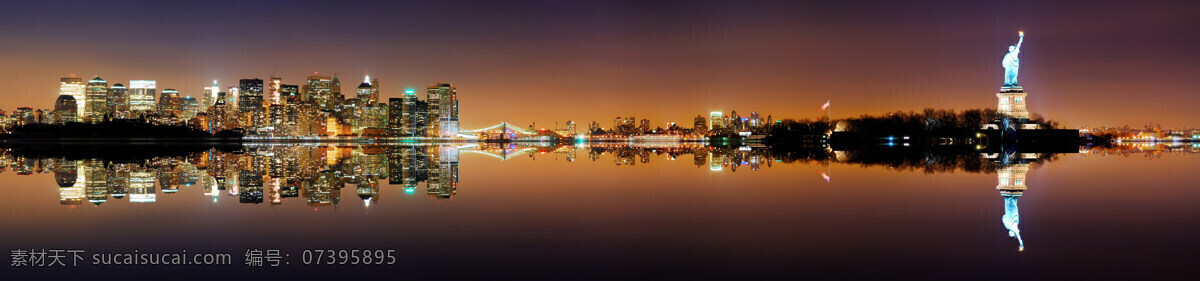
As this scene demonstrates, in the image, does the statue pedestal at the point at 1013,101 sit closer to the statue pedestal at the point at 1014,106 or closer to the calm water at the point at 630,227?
the statue pedestal at the point at 1014,106

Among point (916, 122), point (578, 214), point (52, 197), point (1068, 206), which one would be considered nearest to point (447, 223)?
point (578, 214)

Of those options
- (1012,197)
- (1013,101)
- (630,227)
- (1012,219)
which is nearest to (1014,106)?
(1013,101)

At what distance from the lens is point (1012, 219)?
15.9m

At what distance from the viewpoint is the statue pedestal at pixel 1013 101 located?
152375 mm

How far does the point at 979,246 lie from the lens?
40.1ft

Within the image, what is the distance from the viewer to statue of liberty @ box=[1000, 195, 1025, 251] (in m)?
12.8

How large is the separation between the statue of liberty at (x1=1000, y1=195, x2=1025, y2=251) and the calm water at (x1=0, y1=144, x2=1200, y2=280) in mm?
74

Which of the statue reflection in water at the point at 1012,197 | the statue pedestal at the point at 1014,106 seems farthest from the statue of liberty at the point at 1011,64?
the statue reflection in water at the point at 1012,197

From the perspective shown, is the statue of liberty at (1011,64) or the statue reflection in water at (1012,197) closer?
the statue reflection in water at (1012,197)

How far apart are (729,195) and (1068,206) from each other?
8.24m

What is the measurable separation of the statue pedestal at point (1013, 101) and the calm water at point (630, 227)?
141 meters

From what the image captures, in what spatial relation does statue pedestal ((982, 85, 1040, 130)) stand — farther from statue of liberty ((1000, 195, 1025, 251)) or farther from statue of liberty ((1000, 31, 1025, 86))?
statue of liberty ((1000, 195, 1025, 251))

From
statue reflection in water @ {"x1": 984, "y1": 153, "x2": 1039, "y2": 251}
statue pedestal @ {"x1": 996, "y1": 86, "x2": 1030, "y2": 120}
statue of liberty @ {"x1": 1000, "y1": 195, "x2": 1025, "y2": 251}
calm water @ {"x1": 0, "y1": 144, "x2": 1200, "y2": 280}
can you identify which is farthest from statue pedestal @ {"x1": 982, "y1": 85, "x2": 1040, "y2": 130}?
statue of liberty @ {"x1": 1000, "y1": 195, "x2": 1025, "y2": 251}

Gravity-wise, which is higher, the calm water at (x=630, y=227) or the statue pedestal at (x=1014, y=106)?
the statue pedestal at (x=1014, y=106)
